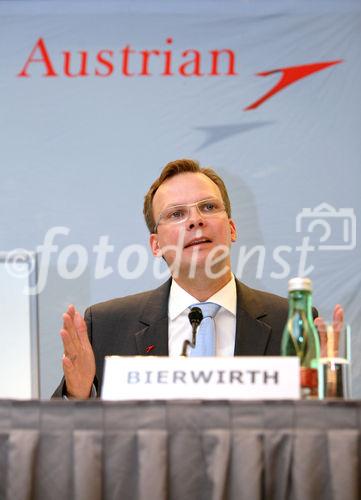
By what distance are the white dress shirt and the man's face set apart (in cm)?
8

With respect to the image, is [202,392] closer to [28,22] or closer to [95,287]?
[95,287]

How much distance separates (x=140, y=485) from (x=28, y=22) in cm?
274

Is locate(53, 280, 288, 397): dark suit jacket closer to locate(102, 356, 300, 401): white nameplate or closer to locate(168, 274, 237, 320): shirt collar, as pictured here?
locate(168, 274, 237, 320): shirt collar

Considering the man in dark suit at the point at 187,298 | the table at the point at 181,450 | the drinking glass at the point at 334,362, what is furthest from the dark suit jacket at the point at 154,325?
the table at the point at 181,450

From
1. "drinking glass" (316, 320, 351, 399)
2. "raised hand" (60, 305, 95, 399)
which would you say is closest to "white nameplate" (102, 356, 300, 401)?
"drinking glass" (316, 320, 351, 399)

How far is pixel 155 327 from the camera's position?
2256 mm

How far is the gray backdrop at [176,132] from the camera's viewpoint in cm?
333

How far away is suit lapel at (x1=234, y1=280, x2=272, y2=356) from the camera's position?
217 cm

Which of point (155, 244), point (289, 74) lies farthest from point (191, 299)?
point (289, 74)

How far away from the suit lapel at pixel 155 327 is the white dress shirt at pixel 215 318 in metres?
0.02

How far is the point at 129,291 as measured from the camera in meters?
3.33

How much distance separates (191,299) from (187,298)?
0.01m

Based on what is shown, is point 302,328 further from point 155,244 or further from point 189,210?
point 155,244

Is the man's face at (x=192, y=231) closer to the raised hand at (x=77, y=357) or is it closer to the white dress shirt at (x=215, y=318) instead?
the white dress shirt at (x=215, y=318)
